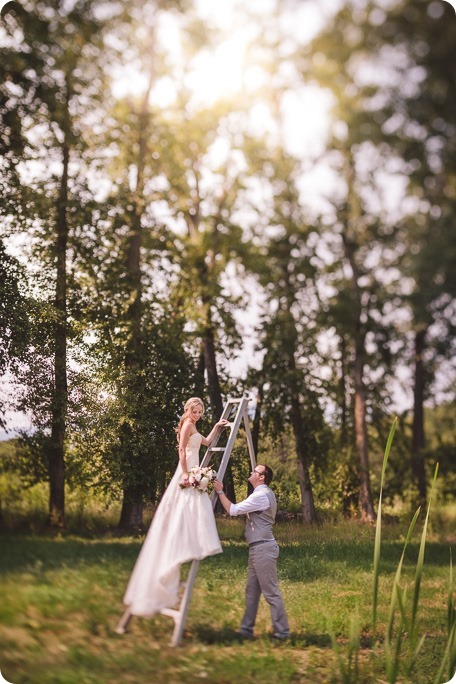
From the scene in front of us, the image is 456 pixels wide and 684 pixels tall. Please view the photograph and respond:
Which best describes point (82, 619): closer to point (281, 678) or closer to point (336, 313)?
point (281, 678)

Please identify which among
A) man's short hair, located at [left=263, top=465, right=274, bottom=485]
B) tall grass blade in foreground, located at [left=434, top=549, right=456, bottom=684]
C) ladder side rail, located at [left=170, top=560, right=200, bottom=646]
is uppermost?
man's short hair, located at [left=263, top=465, right=274, bottom=485]

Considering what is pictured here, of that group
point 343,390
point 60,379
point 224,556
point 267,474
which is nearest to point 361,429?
point 343,390

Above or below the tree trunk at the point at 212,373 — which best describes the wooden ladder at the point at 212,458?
below

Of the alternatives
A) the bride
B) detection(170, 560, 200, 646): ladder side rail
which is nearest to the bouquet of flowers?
the bride

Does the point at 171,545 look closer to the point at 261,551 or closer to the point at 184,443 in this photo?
the point at 184,443

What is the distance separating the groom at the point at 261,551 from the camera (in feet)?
18.1

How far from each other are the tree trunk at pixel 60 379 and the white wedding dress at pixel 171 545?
0.65 m

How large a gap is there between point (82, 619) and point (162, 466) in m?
1.18

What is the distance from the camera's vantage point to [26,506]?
4.94 metres

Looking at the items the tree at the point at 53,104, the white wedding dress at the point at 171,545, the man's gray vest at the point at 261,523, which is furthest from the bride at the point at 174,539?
the tree at the point at 53,104

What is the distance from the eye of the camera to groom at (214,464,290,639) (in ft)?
18.1

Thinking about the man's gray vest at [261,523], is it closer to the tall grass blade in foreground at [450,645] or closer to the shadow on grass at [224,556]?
the shadow on grass at [224,556]

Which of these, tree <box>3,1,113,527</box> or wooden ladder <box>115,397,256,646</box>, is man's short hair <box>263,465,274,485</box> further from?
tree <box>3,1,113,527</box>

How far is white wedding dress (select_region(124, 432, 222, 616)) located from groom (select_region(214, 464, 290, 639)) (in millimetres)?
364
